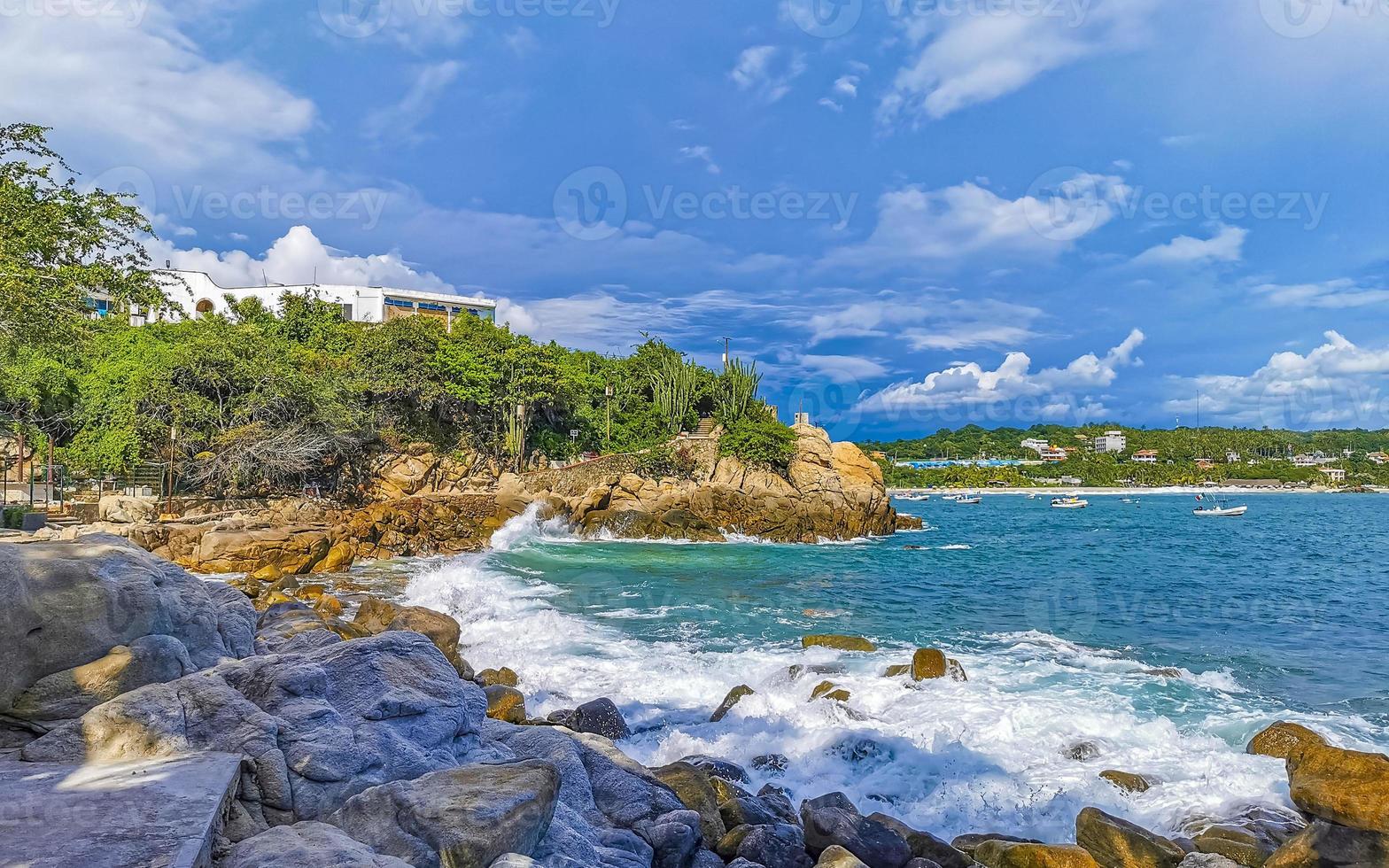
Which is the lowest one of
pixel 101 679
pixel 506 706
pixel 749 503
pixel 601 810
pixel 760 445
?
pixel 506 706

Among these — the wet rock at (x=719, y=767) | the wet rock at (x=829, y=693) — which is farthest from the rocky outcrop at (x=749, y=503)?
the wet rock at (x=719, y=767)

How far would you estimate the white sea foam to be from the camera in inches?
323

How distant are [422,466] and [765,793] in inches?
1321

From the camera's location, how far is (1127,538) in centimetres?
4338

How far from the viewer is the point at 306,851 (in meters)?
3.79

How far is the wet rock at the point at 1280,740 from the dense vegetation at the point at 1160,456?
105682 millimetres

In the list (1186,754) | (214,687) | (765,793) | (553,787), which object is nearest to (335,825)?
(553,787)

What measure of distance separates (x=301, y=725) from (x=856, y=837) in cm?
438

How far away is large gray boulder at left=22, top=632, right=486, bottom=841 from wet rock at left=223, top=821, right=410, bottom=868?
44 cm

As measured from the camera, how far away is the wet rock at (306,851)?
369cm

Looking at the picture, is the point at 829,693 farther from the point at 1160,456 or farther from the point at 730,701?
the point at 1160,456

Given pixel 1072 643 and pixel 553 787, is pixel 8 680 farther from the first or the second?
pixel 1072 643

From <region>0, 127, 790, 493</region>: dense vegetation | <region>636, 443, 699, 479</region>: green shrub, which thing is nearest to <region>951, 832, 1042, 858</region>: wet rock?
<region>0, 127, 790, 493</region>: dense vegetation

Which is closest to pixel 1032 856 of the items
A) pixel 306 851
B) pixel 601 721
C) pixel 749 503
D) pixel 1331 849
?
pixel 1331 849
